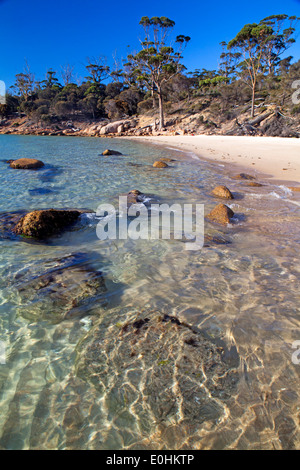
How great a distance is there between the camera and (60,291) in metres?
2.71

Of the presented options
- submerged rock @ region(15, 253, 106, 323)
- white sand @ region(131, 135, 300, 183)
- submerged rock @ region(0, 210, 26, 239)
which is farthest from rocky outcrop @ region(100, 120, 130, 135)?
submerged rock @ region(15, 253, 106, 323)

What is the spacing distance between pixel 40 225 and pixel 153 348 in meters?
3.17

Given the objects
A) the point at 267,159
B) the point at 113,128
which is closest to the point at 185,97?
the point at 113,128

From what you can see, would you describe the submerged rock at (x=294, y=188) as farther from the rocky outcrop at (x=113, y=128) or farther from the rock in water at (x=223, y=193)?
the rocky outcrop at (x=113, y=128)

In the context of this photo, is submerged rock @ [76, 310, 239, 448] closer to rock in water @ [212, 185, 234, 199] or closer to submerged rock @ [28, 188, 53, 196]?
rock in water @ [212, 185, 234, 199]

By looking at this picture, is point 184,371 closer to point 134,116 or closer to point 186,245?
point 186,245

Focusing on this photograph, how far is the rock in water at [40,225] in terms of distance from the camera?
421cm

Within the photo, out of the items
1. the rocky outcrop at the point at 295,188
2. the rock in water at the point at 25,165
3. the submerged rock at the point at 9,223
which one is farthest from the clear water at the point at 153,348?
the rock in water at the point at 25,165

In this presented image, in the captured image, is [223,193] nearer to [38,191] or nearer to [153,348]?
[153,348]

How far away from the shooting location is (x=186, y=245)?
400 centimetres


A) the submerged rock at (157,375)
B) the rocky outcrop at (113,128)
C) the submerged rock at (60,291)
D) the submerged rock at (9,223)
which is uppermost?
the rocky outcrop at (113,128)

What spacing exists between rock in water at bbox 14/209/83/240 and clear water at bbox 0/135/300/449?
0.90ft

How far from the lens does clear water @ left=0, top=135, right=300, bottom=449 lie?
5.12ft
